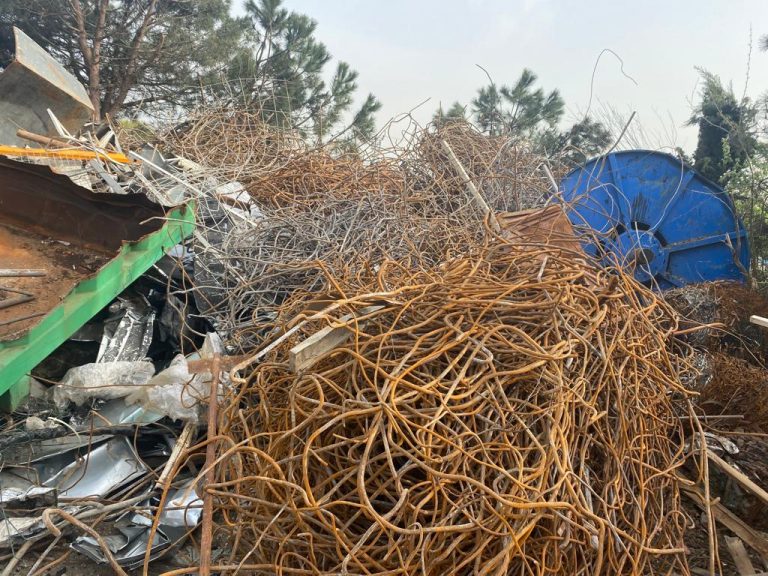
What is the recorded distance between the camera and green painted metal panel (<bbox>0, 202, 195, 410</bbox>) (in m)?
2.10

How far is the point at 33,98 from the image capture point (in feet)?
15.3

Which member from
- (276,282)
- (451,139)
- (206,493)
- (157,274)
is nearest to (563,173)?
(451,139)

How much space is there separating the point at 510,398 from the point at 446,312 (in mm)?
454

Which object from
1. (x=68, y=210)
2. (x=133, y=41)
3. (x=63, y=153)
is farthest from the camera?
(x=133, y=41)

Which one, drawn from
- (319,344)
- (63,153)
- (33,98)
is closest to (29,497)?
(319,344)

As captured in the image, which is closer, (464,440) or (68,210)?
(464,440)

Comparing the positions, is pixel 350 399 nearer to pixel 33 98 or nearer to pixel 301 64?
pixel 33 98

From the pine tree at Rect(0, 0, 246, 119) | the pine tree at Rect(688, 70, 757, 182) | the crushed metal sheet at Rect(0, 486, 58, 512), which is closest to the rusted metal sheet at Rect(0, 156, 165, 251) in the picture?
the crushed metal sheet at Rect(0, 486, 58, 512)

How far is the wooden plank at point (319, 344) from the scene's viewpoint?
1.93 m

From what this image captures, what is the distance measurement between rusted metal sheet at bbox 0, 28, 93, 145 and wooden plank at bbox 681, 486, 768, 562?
5390 mm

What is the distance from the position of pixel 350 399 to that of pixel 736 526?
196cm

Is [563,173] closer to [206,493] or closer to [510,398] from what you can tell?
[510,398]

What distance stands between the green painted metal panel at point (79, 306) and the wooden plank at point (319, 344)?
1.09 metres

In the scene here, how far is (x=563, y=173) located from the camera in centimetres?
609
